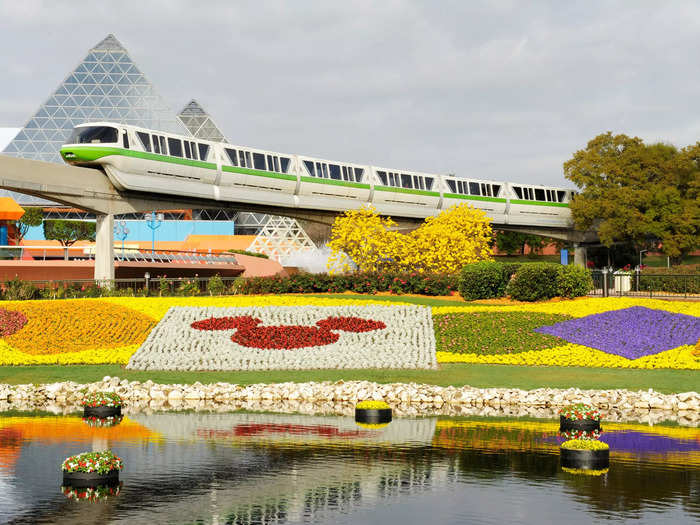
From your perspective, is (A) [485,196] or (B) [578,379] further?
(A) [485,196]

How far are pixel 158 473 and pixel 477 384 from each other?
1088 cm

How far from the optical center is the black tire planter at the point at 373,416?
59.7 feet

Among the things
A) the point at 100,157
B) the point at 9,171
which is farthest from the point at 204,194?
the point at 9,171

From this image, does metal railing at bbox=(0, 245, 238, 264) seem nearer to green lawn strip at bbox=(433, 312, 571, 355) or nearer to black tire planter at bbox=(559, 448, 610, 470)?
green lawn strip at bbox=(433, 312, 571, 355)

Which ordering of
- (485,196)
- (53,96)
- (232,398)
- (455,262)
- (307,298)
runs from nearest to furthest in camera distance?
1. (232,398)
2. (307,298)
3. (455,262)
4. (485,196)
5. (53,96)

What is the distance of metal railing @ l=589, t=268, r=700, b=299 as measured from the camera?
46.8 m

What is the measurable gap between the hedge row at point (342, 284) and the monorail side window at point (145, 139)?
11098 millimetres

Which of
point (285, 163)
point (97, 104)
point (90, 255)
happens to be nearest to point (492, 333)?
point (285, 163)

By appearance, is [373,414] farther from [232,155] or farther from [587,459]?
[232,155]

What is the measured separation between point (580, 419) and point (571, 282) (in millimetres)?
21855

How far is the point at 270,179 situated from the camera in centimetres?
5834

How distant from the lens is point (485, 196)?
254ft

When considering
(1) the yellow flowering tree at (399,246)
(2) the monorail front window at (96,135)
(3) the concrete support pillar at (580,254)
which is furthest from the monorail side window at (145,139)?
(3) the concrete support pillar at (580,254)

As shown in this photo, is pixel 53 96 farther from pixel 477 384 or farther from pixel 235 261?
pixel 477 384
